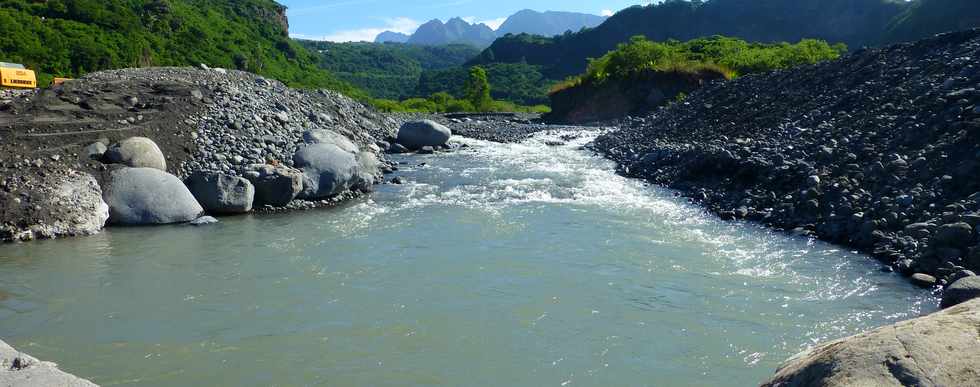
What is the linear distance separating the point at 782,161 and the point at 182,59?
60.6m

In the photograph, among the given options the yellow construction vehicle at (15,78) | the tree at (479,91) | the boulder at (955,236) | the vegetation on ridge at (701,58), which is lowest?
the boulder at (955,236)

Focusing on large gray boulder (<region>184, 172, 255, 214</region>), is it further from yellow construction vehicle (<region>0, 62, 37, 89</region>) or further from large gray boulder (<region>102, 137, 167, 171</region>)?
yellow construction vehicle (<region>0, 62, 37, 89</region>)

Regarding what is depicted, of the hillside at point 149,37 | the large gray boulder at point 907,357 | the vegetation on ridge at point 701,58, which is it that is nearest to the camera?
the large gray boulder at point 907,357

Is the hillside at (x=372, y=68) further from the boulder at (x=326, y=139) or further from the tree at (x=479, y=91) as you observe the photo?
the boulder at (x=326, y=139)

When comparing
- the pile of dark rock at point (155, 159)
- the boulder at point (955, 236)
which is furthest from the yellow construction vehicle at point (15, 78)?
the boulder at point (955, 236)

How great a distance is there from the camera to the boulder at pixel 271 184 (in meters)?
→ 12.7

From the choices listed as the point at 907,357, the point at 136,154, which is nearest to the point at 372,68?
the point at 136,154

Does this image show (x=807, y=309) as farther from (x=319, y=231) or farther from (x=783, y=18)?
(x=783, y=18)

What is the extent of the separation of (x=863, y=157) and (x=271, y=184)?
11.1 m

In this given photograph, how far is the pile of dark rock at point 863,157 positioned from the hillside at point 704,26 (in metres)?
116

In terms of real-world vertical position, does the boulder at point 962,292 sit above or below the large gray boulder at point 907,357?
→ below

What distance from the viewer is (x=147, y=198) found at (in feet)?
37.3

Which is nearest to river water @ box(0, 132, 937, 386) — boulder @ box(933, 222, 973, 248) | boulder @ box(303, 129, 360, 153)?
boulder @ box(933, 222, 973, 248)

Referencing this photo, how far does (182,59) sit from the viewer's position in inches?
2414
